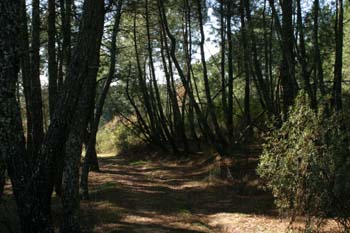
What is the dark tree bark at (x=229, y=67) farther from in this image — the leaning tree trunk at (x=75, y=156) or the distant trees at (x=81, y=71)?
the leaning tree trunk at (x=75, y=156)

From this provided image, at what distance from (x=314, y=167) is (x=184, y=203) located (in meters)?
4.92

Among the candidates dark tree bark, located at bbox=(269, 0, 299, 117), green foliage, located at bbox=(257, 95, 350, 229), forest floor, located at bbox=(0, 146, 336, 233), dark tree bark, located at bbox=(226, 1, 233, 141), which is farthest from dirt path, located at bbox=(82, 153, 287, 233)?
dark tree bark, located at bbox=(269, 0, 299, 117)

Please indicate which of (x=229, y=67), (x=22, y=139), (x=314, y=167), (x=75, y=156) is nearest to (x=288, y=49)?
(x=314, y=167)

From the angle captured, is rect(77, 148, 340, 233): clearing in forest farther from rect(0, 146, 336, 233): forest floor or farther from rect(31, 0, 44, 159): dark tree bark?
rect(31, 0, 44, 159): dark tree bark

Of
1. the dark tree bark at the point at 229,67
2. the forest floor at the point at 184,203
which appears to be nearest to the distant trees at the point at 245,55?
the dark tree bark at the point at 229,67

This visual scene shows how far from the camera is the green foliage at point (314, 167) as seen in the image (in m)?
6.01

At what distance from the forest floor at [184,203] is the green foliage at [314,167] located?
2.69 feet

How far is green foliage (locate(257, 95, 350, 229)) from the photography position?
601cm

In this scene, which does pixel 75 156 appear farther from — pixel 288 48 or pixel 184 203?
pixel 288 48

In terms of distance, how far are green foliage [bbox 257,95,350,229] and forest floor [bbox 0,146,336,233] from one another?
2.69 feet

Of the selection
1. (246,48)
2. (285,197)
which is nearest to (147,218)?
(285,197)

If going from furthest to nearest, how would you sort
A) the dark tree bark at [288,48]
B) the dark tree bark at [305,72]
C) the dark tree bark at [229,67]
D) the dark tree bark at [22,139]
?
the dark tree bark at [229,67], the dark tree bark at [288,48], the dark tree bark at [305,72], the dark tree bark at [22,139]

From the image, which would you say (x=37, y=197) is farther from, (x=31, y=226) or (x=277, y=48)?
(x=277, y=48)

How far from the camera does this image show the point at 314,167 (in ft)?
19.7
